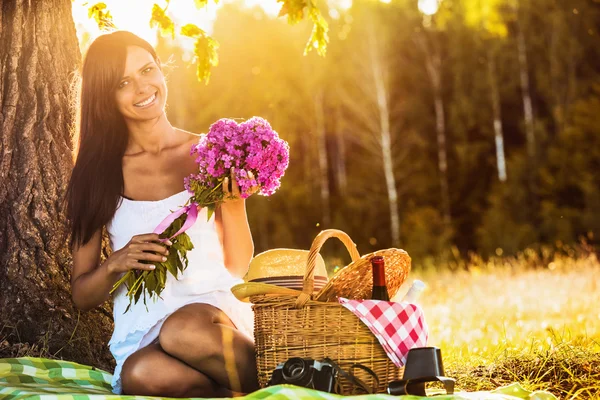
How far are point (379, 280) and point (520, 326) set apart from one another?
10.1ft

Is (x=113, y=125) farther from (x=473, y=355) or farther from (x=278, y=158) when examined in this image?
(x=473, y=355)

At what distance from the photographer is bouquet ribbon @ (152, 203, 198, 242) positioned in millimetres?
3324

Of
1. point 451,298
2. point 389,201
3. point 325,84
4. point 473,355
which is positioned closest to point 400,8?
point 325,84

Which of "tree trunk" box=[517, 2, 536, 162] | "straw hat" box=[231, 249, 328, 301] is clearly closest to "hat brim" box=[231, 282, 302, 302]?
"straw hat" box=[231, 249, 328, 301]

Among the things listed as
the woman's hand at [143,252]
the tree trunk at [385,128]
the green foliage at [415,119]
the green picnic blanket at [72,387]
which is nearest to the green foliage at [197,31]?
the woman's hand at [143,252]

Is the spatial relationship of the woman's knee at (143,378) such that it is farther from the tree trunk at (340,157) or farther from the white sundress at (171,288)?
the tree trunk at (340,157)

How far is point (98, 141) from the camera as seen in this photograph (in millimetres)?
3805

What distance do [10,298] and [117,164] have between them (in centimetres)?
105

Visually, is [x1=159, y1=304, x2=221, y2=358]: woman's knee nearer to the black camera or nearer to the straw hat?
the straw hat

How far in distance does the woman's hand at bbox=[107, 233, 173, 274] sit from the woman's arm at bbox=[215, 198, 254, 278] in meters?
0.44

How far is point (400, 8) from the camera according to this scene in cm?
2064

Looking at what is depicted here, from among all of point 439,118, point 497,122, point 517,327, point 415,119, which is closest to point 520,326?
point 517,327

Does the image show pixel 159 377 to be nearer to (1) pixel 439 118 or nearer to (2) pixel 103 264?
(2) pixel 103 264

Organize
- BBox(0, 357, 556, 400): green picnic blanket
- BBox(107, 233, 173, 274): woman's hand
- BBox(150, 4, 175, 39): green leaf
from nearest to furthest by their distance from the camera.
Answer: BBox(0, 357, 556, 400): green picnic blanket
BBox(107, 233, 173, 274): woman's hand
BBox(150, 4, 175, 39): green leaf
